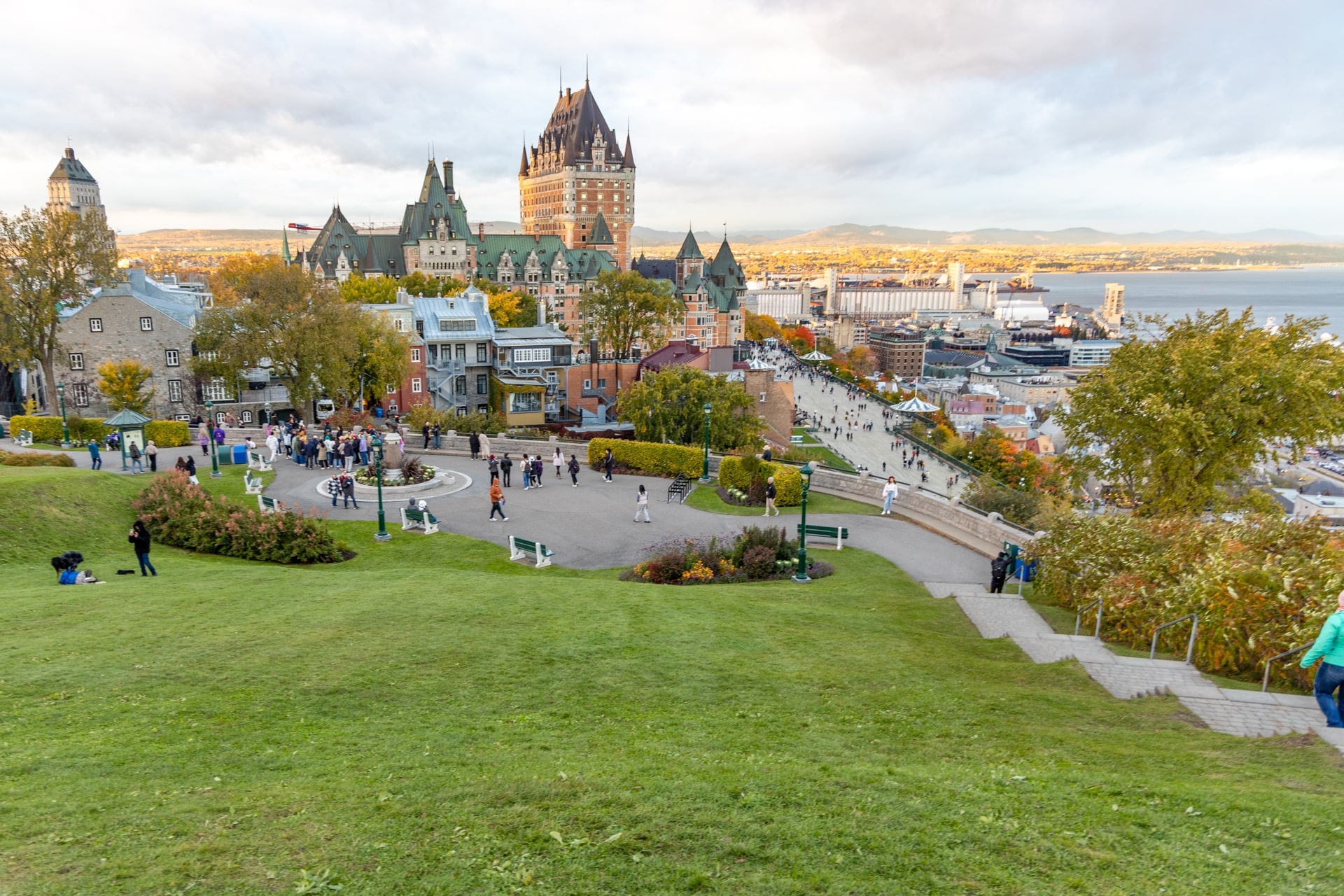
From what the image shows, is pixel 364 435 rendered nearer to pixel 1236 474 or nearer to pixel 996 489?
pixel 996 489

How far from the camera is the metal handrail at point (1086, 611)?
1245 centimetres

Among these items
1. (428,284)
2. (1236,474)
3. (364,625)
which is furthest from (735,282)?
(364,625)

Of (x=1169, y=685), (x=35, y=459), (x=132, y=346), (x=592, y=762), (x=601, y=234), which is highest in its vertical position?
(x=601, y=234)

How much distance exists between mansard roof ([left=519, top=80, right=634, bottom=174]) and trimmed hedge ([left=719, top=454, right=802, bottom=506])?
12888cm

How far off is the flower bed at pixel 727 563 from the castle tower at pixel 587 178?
125 metres

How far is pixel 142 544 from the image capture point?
14.8 m

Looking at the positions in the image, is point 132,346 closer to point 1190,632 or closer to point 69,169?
point 1190,632

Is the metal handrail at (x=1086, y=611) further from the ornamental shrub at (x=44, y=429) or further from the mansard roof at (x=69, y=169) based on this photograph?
the mansard roof at (x=69, y=169)

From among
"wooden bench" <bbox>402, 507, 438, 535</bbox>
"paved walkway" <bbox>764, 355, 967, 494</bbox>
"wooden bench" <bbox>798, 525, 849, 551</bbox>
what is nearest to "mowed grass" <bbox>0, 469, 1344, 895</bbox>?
"wooden bench" <bbox>798, 525, 849, 551</bbox>

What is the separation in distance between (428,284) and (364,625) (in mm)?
73832

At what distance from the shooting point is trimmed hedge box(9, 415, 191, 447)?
1232 inches

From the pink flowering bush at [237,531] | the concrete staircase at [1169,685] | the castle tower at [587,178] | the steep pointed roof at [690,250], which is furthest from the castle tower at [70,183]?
the concrete staircase at [1169,685]

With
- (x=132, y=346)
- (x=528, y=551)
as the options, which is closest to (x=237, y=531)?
(x=528, y=551)

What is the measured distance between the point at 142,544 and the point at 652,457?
17859mm
